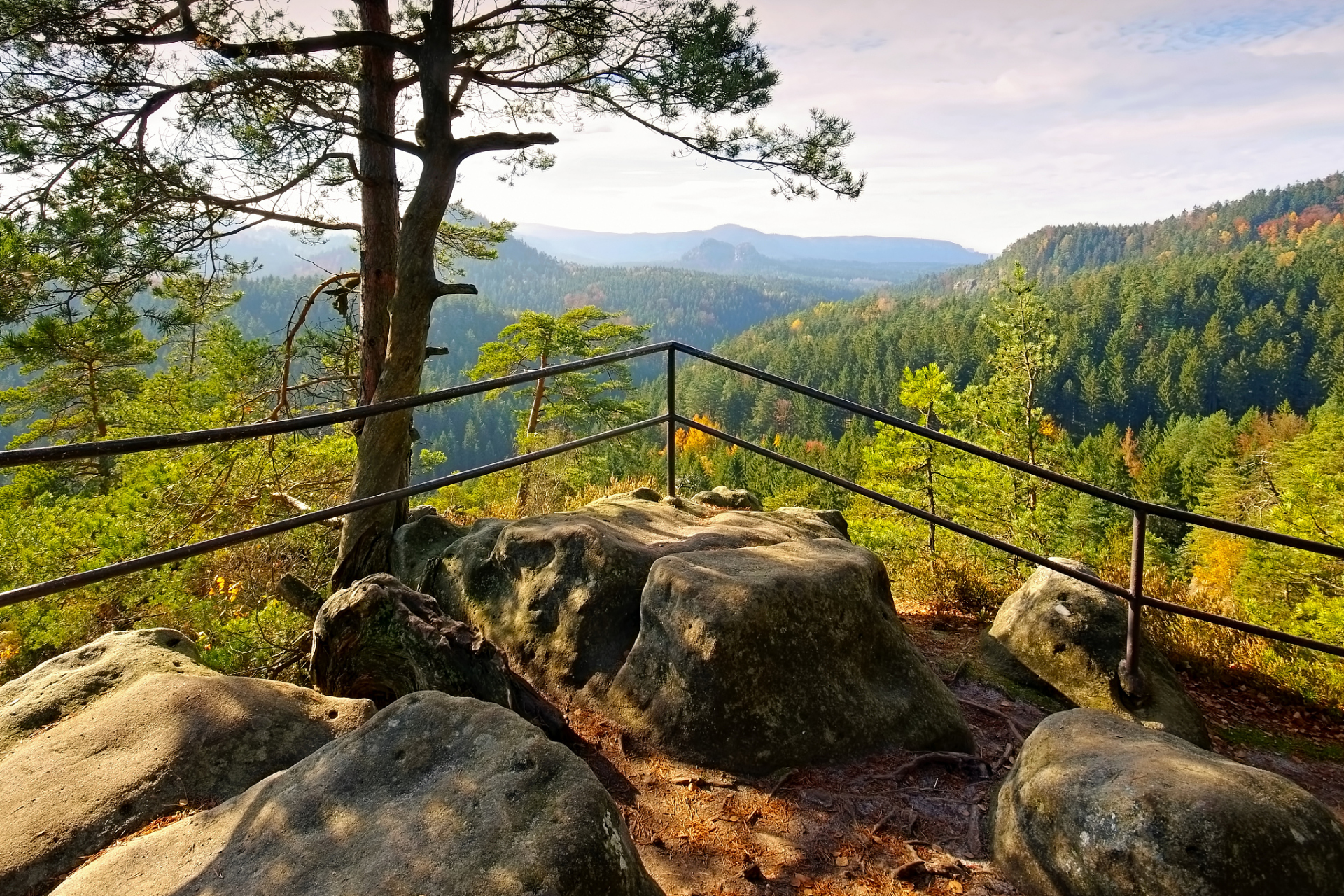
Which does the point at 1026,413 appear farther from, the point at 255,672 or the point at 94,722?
the point at 94,722

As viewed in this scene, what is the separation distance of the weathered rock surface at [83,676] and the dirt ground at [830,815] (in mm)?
1758

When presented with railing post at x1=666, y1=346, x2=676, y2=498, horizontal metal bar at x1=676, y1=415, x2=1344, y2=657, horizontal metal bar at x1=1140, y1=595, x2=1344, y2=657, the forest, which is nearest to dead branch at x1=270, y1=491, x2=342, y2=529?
the forest

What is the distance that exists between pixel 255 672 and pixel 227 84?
4.19m

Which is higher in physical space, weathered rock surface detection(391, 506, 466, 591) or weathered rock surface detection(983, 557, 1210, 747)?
weathered rock surface detection(391, 506, 466, 591)

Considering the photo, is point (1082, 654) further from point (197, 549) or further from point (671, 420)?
point (197, 549)

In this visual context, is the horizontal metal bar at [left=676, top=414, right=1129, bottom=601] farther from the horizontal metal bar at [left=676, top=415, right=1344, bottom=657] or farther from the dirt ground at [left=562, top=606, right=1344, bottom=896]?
the dirt ground at [left=562, top=606, right=1344, bottom=896]

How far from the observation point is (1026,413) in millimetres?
24281

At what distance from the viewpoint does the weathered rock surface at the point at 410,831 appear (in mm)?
1769

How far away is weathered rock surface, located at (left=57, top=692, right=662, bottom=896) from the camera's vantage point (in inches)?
69.6

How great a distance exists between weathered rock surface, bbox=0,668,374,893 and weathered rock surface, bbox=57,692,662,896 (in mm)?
269

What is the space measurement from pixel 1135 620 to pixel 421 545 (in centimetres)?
417

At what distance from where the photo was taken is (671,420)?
5.05 m

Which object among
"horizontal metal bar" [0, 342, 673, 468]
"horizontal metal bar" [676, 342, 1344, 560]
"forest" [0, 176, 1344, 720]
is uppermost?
"horizontal metal bar" [0, 342, 673, 468]

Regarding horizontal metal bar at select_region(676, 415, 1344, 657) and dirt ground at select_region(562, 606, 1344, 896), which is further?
horizontal metal bar at select_region(676, 415, 1344, 657)
